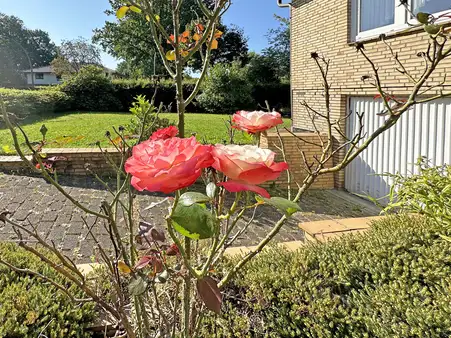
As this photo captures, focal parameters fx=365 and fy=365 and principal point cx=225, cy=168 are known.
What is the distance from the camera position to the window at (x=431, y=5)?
5.21 metres

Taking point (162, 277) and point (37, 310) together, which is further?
point (37, 310)

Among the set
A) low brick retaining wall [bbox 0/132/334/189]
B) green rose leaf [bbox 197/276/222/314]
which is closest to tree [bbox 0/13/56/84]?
low brick retaining wall [bbox 0/132/334/189]

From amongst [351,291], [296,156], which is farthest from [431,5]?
[351,291]

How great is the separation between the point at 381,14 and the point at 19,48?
7073 centimetres

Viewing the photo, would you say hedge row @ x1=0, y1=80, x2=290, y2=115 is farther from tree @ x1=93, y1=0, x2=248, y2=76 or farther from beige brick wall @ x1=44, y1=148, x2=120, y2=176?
beige brick wall @ x1=44, y1=148, x2=120, y2=176

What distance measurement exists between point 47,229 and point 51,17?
31158 millimetres

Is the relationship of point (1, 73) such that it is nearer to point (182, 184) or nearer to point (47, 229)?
point (47, 229)

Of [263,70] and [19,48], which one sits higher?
[19,48]

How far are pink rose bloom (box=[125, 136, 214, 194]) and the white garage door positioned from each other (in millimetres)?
4232

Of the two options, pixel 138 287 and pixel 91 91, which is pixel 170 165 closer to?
pixel 138 287

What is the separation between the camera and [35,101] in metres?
15.6

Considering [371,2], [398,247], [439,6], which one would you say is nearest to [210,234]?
[398,247]

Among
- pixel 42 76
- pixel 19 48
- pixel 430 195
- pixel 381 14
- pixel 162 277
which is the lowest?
pixel 430 195

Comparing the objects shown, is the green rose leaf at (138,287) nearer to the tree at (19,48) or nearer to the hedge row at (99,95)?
the hedge row at (99,95)
